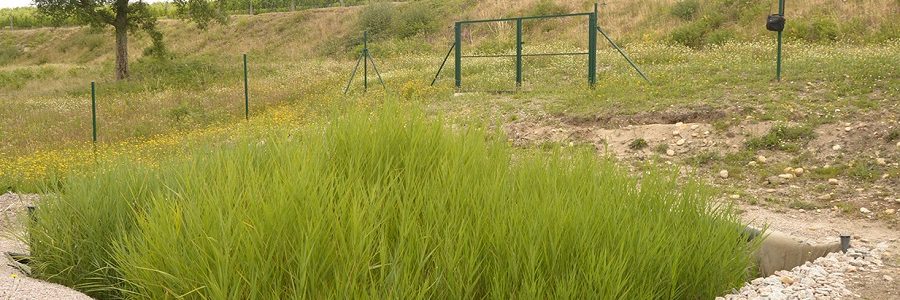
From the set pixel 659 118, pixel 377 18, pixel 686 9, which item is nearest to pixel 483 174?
pixel 659 118

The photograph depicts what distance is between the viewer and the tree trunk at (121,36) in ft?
97.1

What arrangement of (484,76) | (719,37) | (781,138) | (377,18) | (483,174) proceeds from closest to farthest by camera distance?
1. (483,174)
2. (781,138)
3. (484,76)
4. (719,37)
5. (377,18)

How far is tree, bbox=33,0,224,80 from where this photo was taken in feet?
91.5

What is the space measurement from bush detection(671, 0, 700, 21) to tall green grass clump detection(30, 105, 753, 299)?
22.5m

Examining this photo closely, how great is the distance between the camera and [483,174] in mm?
5105

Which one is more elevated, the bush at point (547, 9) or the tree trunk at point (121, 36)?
the bush at point (547, 9)

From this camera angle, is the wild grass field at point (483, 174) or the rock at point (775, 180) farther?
the rock at point (775, 180)

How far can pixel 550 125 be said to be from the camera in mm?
12570

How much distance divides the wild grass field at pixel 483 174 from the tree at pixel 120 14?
5.75 m

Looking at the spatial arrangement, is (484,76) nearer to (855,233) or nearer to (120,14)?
(855,233)

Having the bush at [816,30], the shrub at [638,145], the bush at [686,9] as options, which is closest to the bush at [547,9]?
the bush at [686,9]

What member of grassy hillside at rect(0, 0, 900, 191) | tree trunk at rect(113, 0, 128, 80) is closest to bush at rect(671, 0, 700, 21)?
grassy hillside at rect(0, 0, 900, 191)

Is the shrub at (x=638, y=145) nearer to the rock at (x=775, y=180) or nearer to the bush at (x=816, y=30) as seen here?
the rock at (x=775, y=180)

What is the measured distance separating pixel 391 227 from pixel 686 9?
24546mm
